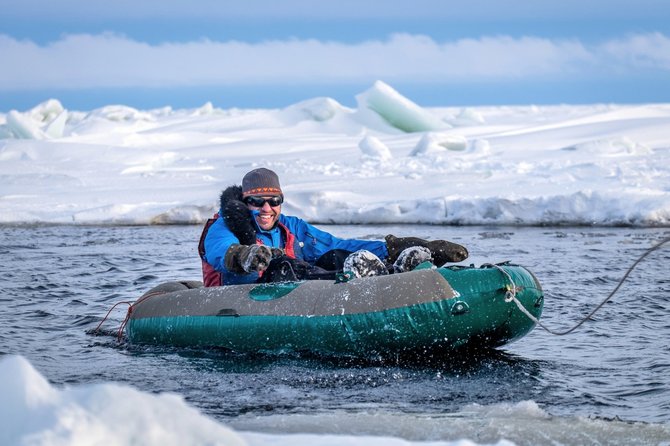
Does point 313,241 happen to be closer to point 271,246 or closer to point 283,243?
point 283,243

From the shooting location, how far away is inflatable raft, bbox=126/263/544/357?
5551 millimetres

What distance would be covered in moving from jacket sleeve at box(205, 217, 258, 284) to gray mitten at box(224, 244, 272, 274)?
16 cm

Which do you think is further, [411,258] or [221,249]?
[221,249]

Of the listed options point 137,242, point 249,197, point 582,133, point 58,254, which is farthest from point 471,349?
point 582,133

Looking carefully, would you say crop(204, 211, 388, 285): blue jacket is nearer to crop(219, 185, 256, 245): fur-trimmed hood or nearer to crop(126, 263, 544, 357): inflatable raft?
crop(219, 185, 256, 245): fur-trimmed hood

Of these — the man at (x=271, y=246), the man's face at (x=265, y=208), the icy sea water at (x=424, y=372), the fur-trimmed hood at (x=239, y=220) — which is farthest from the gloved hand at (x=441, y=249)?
the fur-trimmed hood at (x=239, y=220)

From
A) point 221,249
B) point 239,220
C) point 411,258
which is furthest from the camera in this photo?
point 239,220

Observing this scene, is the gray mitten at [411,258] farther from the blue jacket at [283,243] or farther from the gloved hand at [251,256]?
the gloved hand at [251,256]

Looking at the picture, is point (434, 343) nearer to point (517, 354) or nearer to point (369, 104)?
point (517, 354)

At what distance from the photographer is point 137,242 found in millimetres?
12930

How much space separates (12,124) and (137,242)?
15680 mm

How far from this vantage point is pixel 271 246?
262 inches

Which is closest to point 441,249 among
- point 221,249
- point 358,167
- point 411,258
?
point 411,258

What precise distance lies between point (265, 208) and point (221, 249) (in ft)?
1.61
